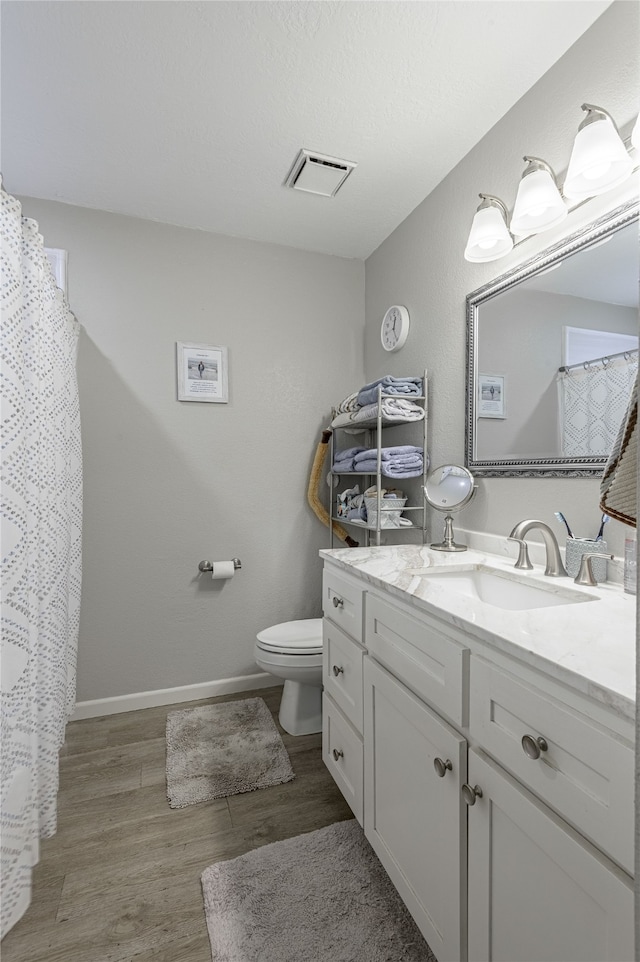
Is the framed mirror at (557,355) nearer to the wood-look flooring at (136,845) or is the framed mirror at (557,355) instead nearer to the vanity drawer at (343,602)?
the vanity drawer at (343,602)

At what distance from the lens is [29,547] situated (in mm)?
1102

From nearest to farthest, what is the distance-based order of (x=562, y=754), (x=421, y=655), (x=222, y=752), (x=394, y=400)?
(x=562, y=754) < (x=421, y=655) < (x=222, y=752) < (x=394, y=400)

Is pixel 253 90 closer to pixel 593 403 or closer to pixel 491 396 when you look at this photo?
pixel 491 396

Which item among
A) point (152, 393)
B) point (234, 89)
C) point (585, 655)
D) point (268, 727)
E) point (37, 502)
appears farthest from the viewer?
point (152, 393)

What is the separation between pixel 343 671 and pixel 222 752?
2.58 ft

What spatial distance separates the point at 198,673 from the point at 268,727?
510 mm

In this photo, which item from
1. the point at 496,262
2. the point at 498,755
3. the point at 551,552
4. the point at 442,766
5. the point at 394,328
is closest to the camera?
the point at 498,755

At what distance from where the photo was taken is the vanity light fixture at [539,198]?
1.25 meters

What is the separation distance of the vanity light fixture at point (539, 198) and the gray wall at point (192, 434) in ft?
4.37

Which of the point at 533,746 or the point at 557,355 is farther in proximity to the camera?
the point at 557,355

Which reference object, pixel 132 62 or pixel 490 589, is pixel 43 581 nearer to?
pixel 490 589

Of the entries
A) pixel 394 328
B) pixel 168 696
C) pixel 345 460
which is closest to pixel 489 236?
pixel 394 328

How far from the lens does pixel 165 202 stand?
6.74ft

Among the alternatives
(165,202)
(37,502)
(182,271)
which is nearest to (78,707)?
(37,502)
